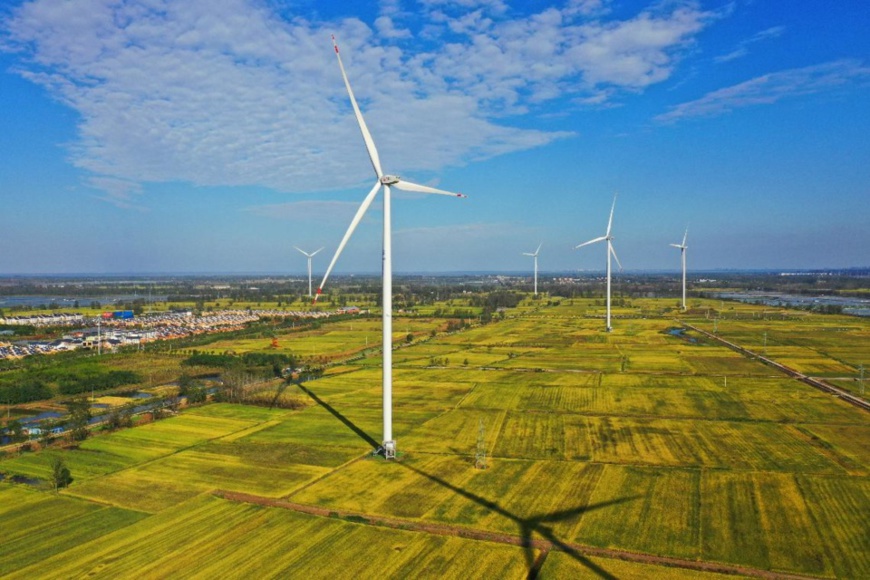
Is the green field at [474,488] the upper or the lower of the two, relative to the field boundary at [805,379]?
lower

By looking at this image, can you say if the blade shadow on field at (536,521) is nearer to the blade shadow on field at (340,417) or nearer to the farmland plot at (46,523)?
the blade shadow on field at (340,417)

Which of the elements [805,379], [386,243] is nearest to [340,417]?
[386,243]

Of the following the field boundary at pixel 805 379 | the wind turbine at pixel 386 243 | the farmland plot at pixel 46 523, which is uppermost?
the wind turbine at pixel 386 243

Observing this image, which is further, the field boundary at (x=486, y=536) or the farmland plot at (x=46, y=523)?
the farmland plot at (x=46, y=523)

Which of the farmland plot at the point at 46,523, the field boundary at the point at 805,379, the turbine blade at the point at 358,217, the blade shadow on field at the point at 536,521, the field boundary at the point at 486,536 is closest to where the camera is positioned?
the field boundary at the point at 486,536

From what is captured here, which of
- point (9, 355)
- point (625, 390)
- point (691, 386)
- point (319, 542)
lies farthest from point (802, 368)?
point (9, 355)

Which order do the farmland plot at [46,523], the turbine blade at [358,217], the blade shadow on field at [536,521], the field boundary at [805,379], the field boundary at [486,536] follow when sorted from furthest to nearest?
the field boundary at [805,379] → the turbine blade at [358,217] → the farmland plot at [46,523] → the blade shadow on field at [536,521] → the field boundary at [486,536]

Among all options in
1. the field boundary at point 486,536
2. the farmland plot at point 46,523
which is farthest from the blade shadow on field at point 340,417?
the farmland plot at point 46,523
